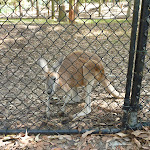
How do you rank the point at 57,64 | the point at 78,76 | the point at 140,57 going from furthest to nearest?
the point at 78,76 → the point at 57,64 → the point at 140,57

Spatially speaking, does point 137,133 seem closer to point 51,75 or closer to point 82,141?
point 82,141

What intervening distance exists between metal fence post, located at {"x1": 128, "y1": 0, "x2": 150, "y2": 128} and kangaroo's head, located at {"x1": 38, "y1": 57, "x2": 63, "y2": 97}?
115 centimetres

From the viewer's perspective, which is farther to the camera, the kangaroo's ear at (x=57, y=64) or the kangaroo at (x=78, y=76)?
the kangaroo at (x=78, y=76)

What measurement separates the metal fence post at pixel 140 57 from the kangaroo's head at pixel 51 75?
3.76ft

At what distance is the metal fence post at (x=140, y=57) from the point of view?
1995 millimetres

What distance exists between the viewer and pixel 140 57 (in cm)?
212

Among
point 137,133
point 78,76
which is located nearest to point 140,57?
point 137,133

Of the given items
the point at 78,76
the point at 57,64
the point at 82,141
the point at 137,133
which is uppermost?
the point at 57,64

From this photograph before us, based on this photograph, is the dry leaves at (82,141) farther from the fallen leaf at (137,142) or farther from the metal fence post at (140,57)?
the metal fence post at (140,57)

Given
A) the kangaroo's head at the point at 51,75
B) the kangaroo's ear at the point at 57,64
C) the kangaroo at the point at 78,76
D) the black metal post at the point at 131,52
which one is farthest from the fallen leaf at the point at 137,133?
the kangaroo's ear at the point at 57,64

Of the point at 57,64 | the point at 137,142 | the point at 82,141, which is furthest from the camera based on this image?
the point at 57,64

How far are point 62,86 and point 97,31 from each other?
607 cm

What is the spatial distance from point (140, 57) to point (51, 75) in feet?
4.66

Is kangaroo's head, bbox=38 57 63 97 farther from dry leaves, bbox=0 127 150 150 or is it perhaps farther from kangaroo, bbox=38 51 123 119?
dry leaves, bbox=0 127 150 150
